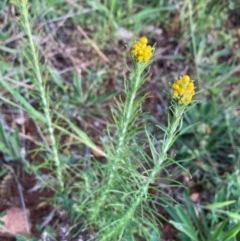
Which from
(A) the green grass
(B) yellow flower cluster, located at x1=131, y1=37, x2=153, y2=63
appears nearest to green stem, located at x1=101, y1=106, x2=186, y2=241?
(A) the green grass

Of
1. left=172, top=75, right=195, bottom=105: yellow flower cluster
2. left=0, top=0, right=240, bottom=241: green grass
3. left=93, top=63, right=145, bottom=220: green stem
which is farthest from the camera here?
left=0, top=0, right=240, bottom=241: green grass

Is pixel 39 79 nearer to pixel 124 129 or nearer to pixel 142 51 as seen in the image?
pixel 124 129

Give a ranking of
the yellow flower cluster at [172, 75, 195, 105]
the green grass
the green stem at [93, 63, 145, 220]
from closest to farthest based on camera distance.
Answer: the yellow flower cluster at [172, 75, 195, 105] < the green stem at [93, 63, 145, 220] < the green grass

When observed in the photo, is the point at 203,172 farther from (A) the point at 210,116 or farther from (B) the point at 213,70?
(B) the point at 213,70

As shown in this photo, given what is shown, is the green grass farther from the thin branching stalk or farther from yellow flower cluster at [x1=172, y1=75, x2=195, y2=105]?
yellow flower cluster at [x1=172, y1=75, x2=195, y2=105]

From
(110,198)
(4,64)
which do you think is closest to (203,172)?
(110,198)
